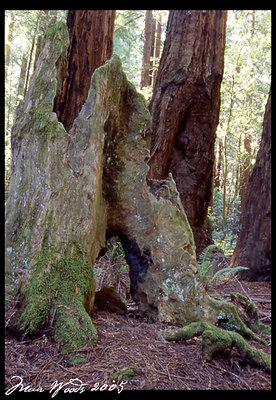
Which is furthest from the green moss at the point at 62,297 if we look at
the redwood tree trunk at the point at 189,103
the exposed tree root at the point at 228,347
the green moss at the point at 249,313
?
the redwood tree trunk at the point at 189,103

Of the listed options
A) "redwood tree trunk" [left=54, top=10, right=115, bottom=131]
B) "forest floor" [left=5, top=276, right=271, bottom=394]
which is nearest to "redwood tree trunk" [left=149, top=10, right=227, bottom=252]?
"redwood tree trunk" [left=54, top=10, right=115, bottom=131]

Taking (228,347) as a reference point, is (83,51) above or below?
above

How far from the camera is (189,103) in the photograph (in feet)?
22.5

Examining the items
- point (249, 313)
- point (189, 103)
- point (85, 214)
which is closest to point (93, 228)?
point (85, 214)

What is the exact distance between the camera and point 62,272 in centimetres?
298

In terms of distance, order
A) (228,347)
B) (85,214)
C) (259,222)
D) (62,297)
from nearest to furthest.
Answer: (228,347) → (62,297) → (85,214) → (259,222)

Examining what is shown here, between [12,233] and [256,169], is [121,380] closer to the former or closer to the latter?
[12,233]

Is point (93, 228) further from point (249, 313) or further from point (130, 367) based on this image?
point (249, 313)

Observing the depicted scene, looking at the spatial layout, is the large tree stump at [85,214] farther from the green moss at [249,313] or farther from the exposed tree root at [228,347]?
the exposed tree root at [228,347]

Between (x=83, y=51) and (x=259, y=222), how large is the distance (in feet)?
14.5

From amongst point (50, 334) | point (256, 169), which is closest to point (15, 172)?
point (50, 334)

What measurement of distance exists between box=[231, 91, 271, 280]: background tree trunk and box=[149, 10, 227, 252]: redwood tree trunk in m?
1.11

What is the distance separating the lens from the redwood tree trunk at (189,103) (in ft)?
22.1

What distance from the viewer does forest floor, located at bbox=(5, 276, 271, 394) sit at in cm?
220
